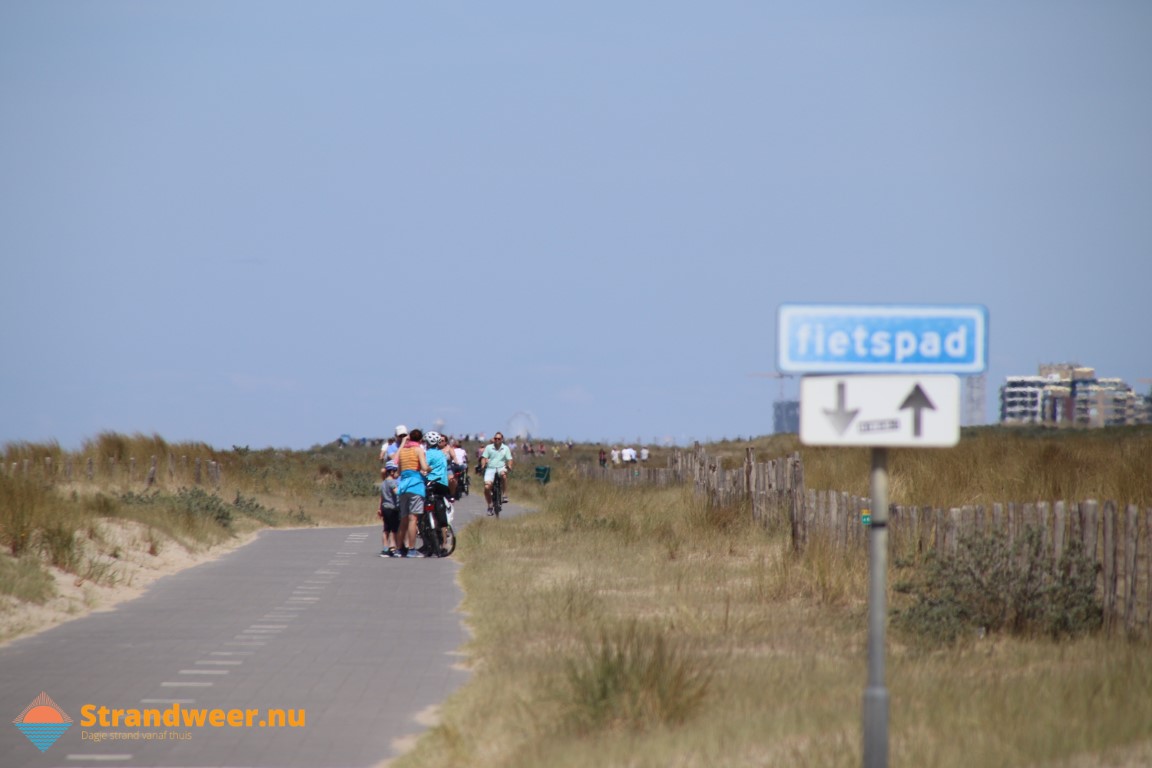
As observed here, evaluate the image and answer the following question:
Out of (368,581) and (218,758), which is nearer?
(218,758)

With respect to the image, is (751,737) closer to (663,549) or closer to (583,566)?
(583,566)

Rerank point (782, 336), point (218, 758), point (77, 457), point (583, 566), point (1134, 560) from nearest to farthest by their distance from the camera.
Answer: point (782, 336) < point (218, 758) < point (1134, 560) < point (583, 566) < point (77, 457)

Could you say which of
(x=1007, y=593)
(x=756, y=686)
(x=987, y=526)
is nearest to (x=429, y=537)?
(x=987, y=526)

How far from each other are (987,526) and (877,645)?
7023 millimetres

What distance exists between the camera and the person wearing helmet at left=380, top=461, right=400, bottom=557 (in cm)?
2308

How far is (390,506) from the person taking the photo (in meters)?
23.7

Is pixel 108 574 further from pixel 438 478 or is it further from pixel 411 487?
pixel 438 478

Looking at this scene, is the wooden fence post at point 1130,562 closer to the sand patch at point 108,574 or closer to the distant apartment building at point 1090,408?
the sand patch at point 108,574

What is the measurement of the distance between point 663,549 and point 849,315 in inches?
567

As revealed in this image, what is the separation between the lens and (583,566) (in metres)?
19.3

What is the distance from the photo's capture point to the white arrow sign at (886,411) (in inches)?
276

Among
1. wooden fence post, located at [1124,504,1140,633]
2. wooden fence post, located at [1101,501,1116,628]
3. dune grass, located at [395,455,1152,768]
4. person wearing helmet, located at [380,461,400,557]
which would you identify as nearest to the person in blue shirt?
A: person wearing helmet, located at [380,461,400,557]

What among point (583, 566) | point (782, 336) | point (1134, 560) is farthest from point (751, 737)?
point (583, 566)

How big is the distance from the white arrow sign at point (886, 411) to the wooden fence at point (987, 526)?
206 inches
